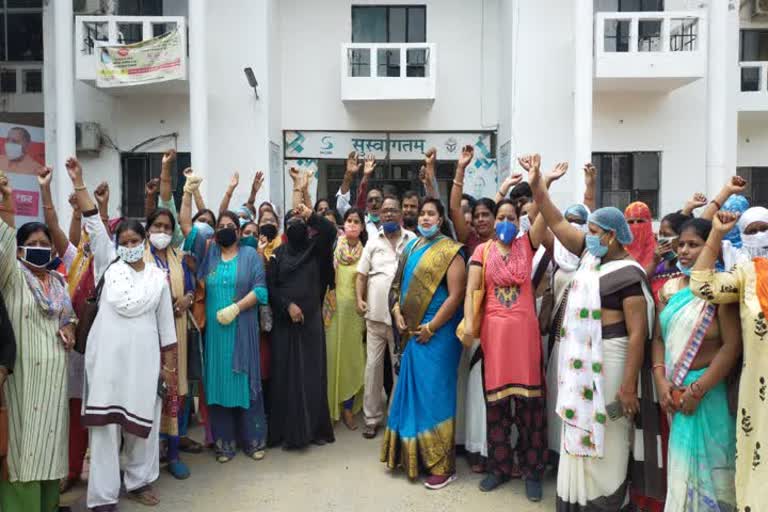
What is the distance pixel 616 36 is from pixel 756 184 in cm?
436

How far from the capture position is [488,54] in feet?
41.3

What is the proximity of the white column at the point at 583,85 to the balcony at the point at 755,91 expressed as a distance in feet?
11.6

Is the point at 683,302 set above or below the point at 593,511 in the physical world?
above

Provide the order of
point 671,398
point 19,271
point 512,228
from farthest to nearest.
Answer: point 512,228, point 19,271, point 671,398

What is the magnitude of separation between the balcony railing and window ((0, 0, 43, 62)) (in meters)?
13.9

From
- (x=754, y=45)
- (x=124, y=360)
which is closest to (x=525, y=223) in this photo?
(x=124, y=360)

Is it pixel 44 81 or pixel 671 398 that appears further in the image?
pixel 44 81

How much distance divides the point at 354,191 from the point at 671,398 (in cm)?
1007

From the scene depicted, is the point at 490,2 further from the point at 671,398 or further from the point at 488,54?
the point at 671,398

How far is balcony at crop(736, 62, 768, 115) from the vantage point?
1218cm

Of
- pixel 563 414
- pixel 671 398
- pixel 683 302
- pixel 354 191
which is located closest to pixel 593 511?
pixel 563 414

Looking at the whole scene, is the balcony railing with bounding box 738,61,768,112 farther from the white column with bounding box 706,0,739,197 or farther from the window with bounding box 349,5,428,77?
the window with bounding box 349,5,428,77

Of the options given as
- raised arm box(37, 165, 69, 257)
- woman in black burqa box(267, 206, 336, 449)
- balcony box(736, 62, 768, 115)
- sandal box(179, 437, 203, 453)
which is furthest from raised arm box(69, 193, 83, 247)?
balcony box(736, 62, 768, 115)

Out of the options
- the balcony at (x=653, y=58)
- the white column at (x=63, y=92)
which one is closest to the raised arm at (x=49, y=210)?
the white column at (x=63, y=92)
